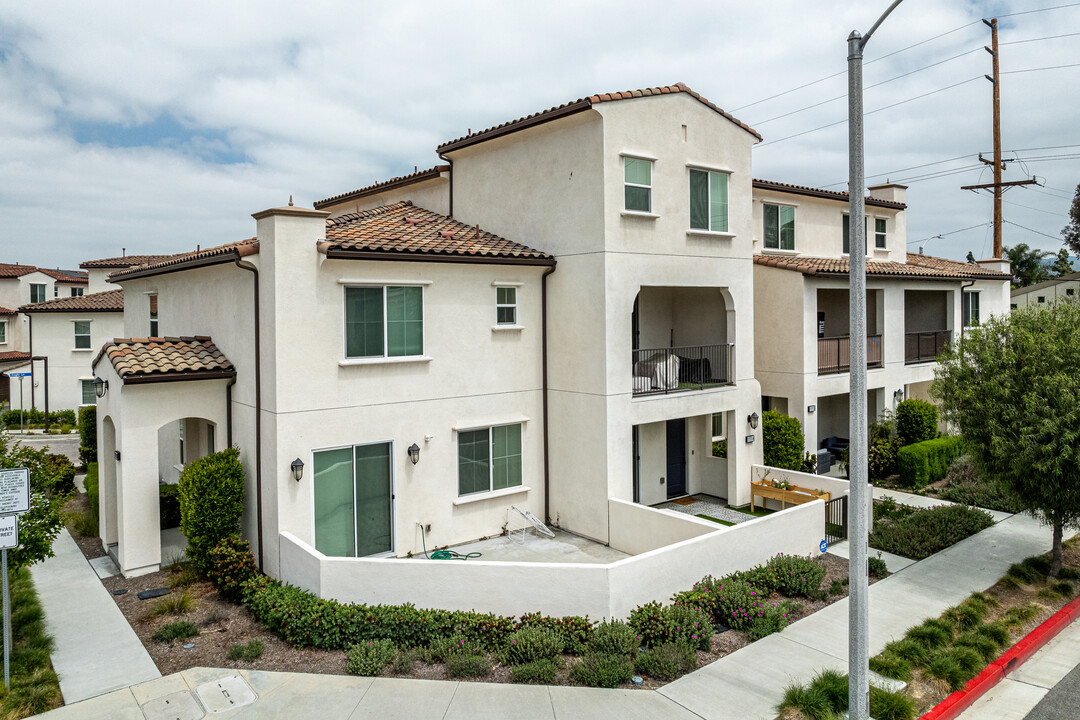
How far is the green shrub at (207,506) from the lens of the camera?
12.2 metres

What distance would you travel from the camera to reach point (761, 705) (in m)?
8.45

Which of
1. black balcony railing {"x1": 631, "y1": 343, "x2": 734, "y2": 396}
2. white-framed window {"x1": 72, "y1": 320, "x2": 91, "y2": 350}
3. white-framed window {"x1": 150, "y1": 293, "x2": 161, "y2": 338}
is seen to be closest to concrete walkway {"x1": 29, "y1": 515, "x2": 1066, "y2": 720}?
black balcony railing {"x1": 631, "y1": 343, "x2": 734, "y2": 396}

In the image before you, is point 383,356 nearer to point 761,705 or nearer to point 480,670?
point 480,670

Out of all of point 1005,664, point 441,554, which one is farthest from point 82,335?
point 1005,664

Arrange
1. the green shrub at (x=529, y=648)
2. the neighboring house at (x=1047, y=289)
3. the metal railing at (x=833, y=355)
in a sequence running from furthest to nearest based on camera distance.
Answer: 1. the neighboring house at (x=1047, y=289)
2. the metal railing at (x=833, y=355)
3. the green shrub at (x=529, y=648)

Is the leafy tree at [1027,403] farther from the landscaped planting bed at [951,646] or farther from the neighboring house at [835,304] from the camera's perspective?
the neighboring house at [835,304]

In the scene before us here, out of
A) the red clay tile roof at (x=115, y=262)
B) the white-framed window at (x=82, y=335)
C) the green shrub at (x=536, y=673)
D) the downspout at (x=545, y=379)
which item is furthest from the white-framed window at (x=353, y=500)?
the red clay tile roof at (x=115, y=262)

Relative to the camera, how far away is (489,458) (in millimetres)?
14922

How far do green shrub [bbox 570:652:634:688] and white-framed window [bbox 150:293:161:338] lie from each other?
14.8 metres

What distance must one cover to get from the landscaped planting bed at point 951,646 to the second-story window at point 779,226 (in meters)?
11.4

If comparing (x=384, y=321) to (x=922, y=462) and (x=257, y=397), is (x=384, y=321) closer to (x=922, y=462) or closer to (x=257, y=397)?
(x=257, y=397)

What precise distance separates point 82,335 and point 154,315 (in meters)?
18.4

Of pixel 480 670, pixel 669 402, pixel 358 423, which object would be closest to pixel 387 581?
pixel 480 670

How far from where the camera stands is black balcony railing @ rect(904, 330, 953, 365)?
24000mm
